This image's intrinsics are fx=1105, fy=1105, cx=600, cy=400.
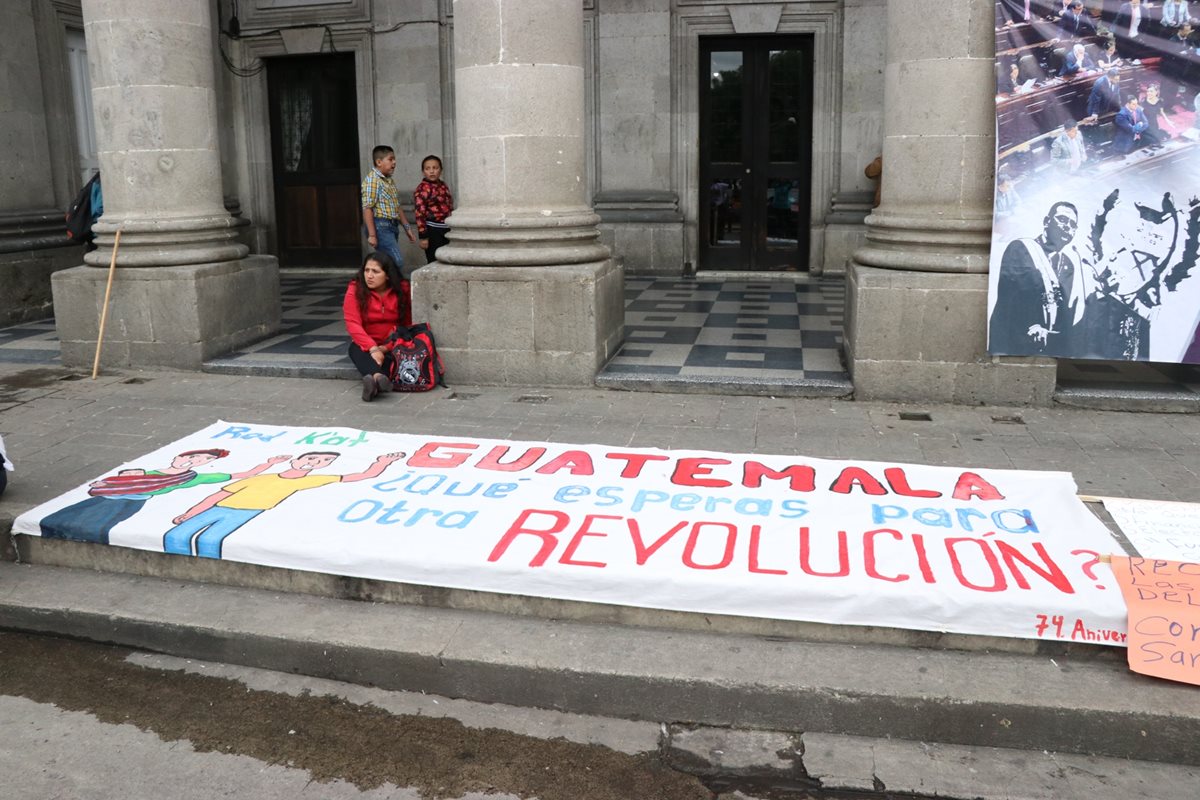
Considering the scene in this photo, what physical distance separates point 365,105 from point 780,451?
1090 centimetres

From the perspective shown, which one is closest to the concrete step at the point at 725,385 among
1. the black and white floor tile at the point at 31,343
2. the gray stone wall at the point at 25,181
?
the black and white floor tile at the point at 31,343

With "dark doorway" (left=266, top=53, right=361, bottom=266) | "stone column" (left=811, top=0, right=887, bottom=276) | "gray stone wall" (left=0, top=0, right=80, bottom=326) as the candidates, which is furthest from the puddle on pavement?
"dark doorway" (left=266, top=53, right=361, bottom=266)

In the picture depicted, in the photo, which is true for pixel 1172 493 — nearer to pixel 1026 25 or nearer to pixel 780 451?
pixel 780 451

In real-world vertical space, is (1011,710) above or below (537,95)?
below

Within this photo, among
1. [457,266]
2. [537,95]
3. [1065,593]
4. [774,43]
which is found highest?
[774,43]

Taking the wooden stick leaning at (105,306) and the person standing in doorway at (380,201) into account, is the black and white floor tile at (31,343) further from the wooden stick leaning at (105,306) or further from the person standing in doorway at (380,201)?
the person standing in doorway at (380,201)

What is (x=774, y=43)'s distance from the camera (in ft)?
48.5

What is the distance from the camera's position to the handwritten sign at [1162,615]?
13.6 feet

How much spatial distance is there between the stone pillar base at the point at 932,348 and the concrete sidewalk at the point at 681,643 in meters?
0.67

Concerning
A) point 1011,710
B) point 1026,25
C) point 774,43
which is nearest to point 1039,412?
point 1026,25

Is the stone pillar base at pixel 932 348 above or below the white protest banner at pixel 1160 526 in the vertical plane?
above

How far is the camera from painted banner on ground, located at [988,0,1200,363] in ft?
24.1

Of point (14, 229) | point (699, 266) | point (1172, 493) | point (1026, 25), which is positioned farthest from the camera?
point (699, 266)

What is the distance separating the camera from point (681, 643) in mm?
4559
